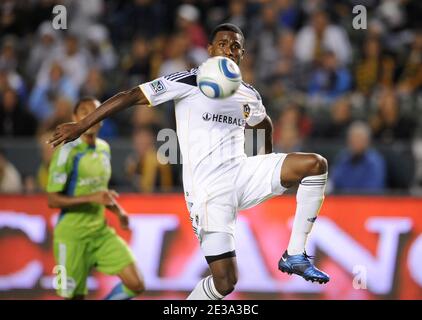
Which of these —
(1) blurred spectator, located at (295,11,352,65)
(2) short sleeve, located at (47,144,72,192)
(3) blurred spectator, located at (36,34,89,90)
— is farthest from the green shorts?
(1) blurred spectator, located at (295,11,352,65)

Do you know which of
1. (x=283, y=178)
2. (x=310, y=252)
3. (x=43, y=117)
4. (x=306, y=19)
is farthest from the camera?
(x=306, y=19)

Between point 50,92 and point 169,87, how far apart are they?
688 centimetres

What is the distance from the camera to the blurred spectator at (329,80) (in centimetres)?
1385

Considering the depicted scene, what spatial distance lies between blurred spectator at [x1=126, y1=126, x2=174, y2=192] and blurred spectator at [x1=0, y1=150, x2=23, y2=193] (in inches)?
56.5

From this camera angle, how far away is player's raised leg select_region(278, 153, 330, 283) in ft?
24.9

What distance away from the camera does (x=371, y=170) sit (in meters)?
12.2

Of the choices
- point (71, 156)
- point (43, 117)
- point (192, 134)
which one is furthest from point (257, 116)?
point (43, 117)

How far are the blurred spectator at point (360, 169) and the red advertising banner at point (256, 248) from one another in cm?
69

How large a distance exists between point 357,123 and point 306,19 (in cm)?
293

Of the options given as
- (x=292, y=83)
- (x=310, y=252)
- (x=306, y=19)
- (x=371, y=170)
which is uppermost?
(x=306, y=19)

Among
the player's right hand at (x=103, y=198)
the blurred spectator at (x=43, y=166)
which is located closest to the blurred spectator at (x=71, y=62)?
the blurred spectator at (x=43, y=166)

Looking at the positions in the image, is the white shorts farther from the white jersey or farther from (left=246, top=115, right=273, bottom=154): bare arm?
(left=246, top=115, right=273, bottom=154): bare arm
